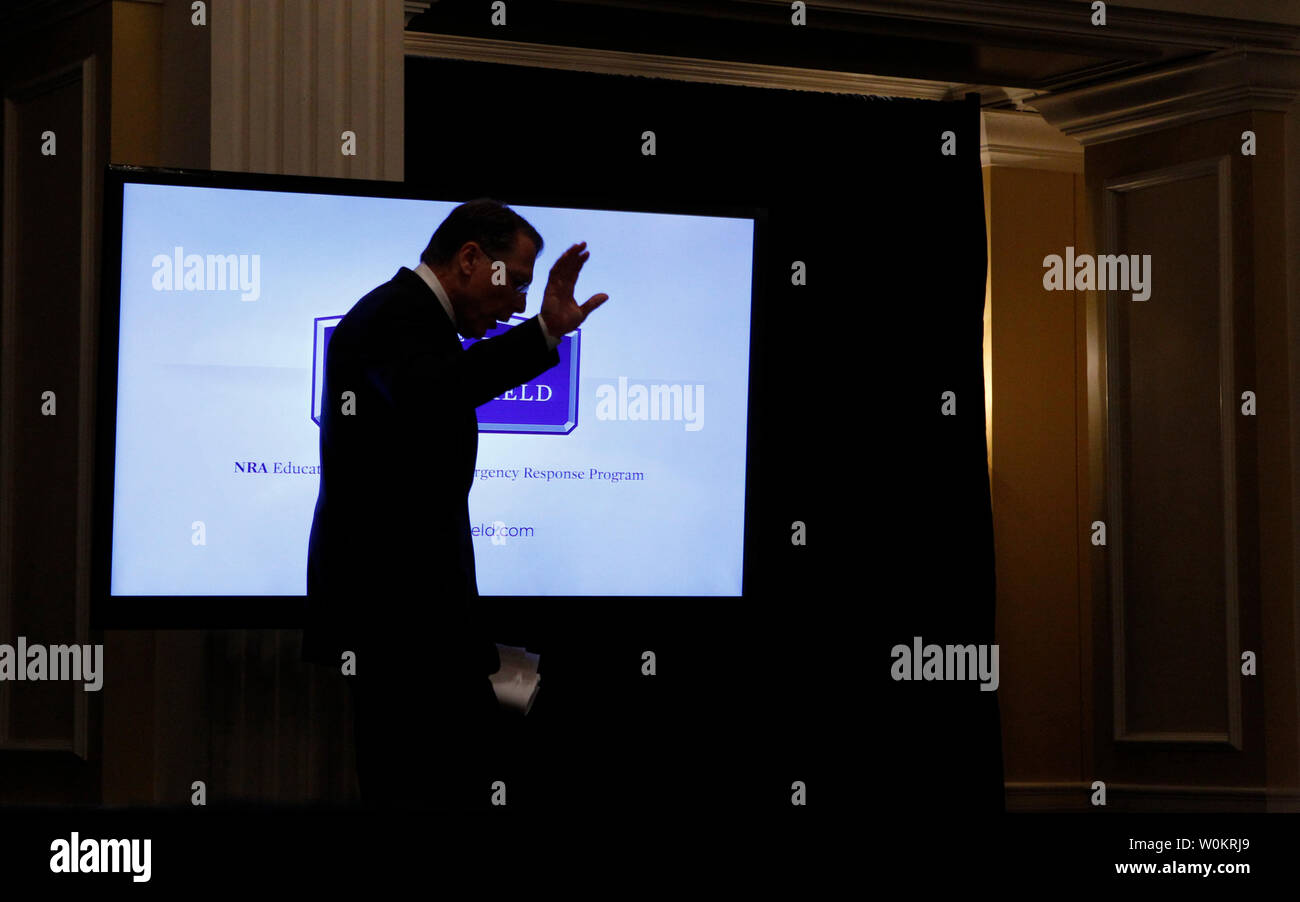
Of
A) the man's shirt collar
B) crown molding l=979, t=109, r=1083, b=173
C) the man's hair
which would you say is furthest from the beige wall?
the man's shirt collar

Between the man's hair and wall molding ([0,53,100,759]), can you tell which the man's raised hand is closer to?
the man's hair

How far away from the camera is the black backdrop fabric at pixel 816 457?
5.08m

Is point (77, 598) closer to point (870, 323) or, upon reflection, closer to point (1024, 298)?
point (870, 323)

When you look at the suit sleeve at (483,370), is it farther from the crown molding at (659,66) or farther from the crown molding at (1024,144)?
the crown molding at (1024,144)

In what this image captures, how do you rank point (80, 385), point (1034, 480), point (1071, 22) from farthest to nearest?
1. point (1034, 480)
2. point (1071, 22)
3. point (80, 385)

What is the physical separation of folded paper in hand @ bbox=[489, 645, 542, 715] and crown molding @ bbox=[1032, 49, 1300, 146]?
340 cm

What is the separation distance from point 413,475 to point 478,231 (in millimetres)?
495

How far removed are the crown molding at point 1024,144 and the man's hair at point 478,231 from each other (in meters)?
3.59

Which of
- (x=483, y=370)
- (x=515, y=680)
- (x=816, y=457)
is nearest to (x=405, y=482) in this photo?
(x=483, y=370)

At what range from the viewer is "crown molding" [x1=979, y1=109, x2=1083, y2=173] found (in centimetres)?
602

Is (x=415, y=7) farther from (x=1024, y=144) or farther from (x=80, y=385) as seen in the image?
(x=1024, y=144)

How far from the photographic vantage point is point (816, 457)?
5.49m
